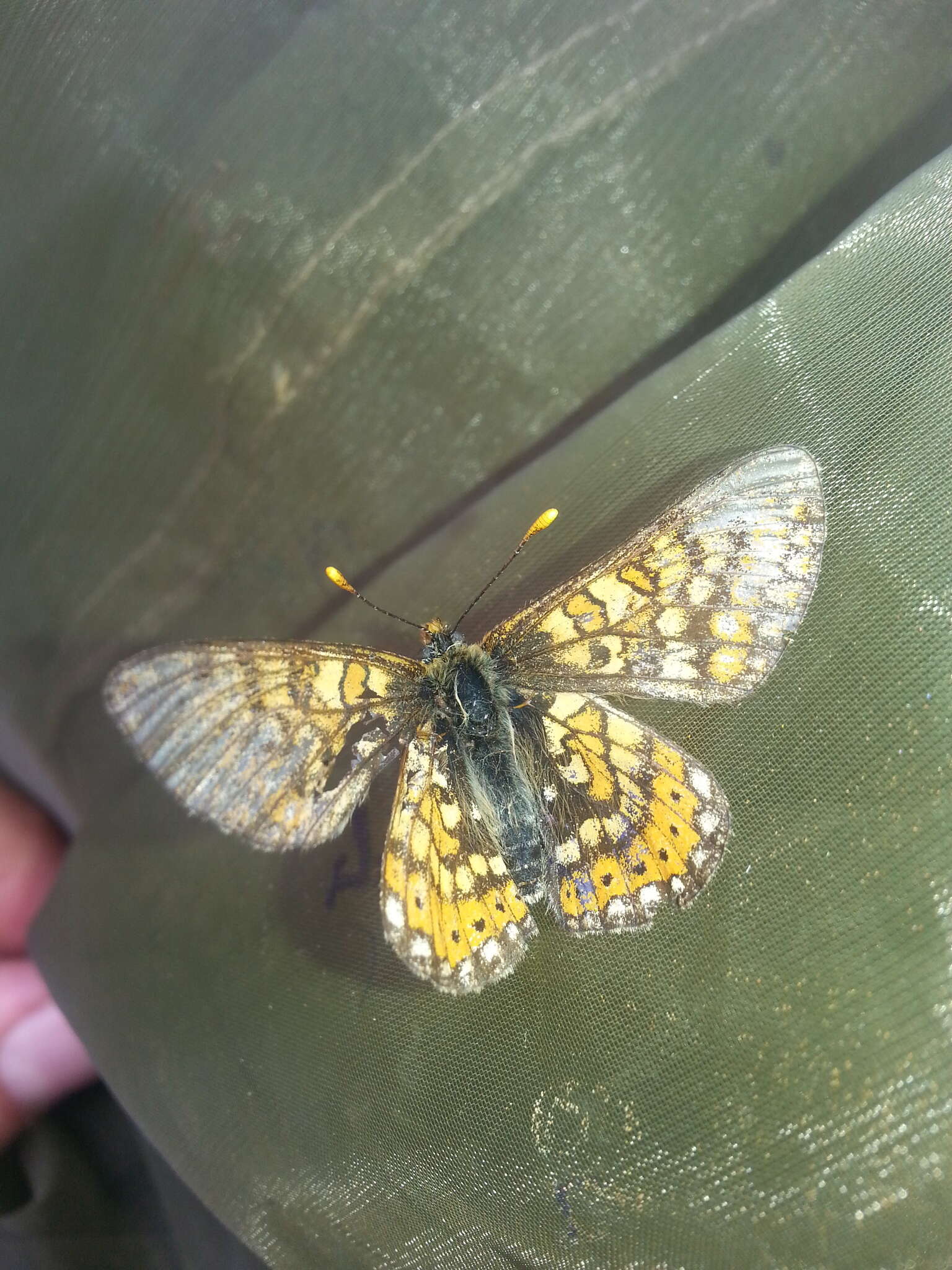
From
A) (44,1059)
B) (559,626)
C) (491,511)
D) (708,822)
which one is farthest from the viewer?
(44,1059)

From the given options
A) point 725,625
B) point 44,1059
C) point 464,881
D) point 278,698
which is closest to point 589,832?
point 464,881

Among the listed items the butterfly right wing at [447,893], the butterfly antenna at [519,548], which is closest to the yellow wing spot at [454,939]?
the butterfly right wing at [447,893]

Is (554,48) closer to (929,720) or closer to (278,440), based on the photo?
(278,440)

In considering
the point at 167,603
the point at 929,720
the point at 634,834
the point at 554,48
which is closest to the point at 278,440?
the point at 167,603

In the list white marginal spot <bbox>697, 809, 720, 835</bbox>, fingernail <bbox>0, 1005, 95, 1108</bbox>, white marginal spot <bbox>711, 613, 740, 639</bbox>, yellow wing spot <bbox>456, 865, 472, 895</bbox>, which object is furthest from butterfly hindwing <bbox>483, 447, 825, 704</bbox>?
fingernail <bbox>0, 1005, 95, 1108</bbox>

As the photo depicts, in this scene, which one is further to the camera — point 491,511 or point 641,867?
point 491,511

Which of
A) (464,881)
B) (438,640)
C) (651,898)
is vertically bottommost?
(651,898)

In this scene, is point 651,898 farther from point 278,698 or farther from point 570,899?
point 278,698

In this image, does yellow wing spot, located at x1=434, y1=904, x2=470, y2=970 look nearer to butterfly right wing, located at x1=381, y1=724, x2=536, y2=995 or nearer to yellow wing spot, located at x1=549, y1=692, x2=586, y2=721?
butterfly right wing, located at x1=381, y1=724, x2=536, y2=995
